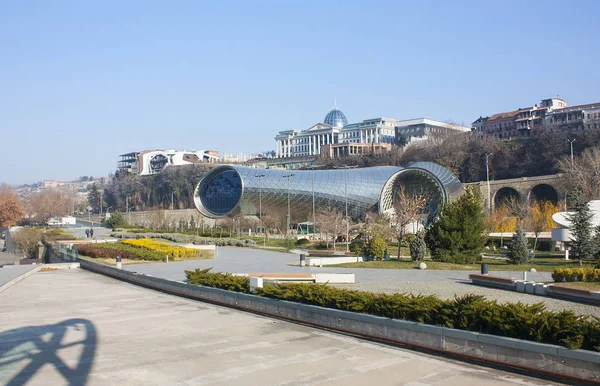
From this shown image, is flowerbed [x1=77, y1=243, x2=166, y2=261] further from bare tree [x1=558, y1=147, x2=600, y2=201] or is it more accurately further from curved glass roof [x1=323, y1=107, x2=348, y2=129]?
curved glass roof [x1=323, y1=107, x2=348, y2=129]

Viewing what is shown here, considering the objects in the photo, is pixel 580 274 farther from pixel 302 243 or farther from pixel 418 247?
pixel 302 243

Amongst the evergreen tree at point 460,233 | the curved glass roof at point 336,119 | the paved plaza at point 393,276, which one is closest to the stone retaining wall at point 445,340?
the paved plaza at point 393,276

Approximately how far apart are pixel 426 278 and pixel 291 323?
9.18 metres

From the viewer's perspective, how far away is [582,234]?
2455 centimetres

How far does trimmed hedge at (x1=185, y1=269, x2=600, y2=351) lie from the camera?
29.2 feet

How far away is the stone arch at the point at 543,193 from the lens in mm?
70344

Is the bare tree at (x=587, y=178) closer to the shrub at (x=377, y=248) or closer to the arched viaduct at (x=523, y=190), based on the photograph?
the arched viaduct at (x=523, y=190)

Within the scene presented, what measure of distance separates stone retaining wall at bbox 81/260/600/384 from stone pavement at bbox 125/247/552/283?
684cm

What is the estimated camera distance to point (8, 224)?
8788 centimetres

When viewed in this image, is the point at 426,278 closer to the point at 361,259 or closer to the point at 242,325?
the point at 361,259

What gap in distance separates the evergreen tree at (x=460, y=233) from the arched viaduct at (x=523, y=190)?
138ft

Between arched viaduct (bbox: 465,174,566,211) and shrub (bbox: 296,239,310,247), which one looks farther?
arched viaduct (bbox: 465,174,566,211)

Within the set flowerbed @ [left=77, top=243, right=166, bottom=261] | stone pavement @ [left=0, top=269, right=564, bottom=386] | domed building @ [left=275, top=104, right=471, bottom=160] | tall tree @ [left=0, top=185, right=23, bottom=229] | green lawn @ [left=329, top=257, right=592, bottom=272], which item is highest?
domed building @ [left=275, top=104, right=471, bottom=160]

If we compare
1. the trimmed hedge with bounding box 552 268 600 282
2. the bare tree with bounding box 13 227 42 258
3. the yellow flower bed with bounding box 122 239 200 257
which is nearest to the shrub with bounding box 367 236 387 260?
the yellow flower bed with bounding box 122 239 200 257
